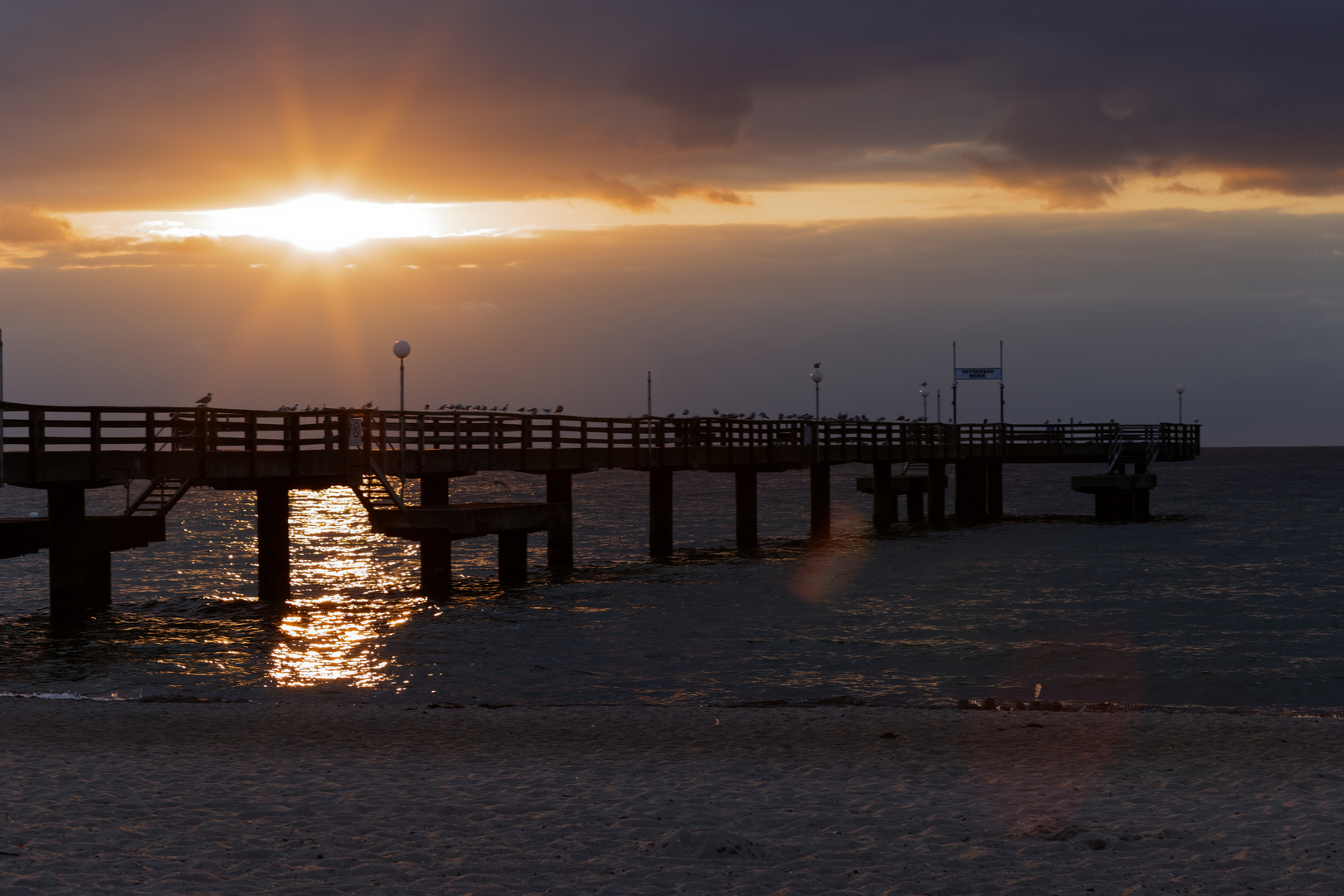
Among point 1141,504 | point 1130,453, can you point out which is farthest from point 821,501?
point 1130,453

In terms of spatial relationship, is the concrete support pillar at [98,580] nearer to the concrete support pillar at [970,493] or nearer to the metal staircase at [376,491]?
the metal staircase at [376,491]

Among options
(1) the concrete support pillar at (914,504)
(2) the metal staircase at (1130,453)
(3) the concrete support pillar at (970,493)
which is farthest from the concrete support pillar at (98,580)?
(2) the metal staircase at (1130,453)

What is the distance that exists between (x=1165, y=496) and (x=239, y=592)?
9328 centimetres

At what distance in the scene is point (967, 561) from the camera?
40.9m

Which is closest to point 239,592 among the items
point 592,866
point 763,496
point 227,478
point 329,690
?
point 227,478

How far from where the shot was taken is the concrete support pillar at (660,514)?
41656 millimetres

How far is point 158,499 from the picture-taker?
29297 mm

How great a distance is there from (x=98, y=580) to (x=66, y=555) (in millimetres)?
3121

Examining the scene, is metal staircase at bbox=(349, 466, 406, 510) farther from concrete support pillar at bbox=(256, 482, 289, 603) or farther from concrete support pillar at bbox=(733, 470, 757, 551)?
concrete support pillar at bbox=(733, 470, 757, 551)

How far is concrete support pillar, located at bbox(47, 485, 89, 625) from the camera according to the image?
25.2 meters

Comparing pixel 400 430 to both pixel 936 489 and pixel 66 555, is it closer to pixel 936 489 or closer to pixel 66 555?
pixel 66 555

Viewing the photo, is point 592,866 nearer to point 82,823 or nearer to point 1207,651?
point 82,823

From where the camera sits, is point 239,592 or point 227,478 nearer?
point 227,478

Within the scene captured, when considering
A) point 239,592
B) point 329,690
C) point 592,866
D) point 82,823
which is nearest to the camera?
point 592,866
